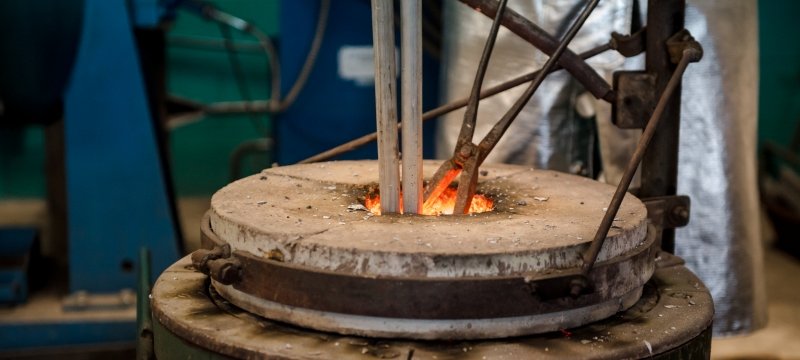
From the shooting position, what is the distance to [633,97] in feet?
5.63

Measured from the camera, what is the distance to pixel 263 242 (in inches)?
53.2

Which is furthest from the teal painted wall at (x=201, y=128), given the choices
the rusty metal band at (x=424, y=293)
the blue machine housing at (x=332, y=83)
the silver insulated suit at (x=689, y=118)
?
the rusty metal band at (x=424, y=293)

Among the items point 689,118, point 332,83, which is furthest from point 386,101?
point 332,83

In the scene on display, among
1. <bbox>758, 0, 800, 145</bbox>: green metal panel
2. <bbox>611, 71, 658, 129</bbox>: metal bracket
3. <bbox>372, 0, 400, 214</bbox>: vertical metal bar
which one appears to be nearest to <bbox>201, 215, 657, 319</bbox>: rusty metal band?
<bbox>372, 0, 400, 214</bbox>: vertical metal bar

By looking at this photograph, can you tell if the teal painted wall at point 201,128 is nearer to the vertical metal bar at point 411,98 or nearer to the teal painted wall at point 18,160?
the teal painted wall at point 18,160

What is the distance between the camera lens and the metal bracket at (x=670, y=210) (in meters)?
1.75

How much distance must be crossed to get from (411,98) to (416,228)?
0.21 meters

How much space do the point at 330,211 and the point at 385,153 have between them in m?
0.13

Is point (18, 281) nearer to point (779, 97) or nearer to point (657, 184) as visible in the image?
point (657, 184)

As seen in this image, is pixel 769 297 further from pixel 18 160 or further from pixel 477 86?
pixel 18 160

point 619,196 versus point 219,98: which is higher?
point 619,196

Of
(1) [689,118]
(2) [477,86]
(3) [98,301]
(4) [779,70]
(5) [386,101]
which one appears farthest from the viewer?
(4) [779,70]

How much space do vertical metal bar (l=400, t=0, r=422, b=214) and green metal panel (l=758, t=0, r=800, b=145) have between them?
12.4ft

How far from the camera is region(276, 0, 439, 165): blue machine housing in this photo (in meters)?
3.37
